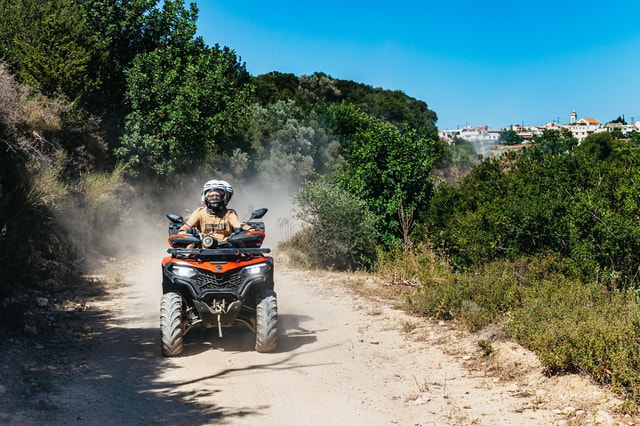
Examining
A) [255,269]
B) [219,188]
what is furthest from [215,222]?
[255,269]

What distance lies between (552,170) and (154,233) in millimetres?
16866

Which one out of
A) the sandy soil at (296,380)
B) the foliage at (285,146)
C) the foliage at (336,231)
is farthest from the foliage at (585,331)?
the foliage at (285,146)

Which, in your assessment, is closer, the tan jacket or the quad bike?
the quad bike

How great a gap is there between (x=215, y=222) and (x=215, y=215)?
0.14m

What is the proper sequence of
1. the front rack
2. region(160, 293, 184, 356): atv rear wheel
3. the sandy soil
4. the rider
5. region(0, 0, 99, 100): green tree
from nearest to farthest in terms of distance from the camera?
the sandy soil → region(160, 293, 184, 356): atv rear wheel → the front rack → the rider → region(0, 0, 99, 100): green tree

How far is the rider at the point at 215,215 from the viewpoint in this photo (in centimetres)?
921

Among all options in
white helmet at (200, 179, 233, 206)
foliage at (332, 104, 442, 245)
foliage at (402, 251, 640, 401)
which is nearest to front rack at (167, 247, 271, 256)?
white helmet at (200, 179, 233, 206)

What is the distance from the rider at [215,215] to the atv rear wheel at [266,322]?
4.33 feet

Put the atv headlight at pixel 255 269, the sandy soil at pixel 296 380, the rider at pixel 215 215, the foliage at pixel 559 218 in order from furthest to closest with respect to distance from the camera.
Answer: the foliage at pixel 559 218 < the rider at pixel 215 215 < the atv headlight at pixel 255 269 < the sandy soil at pixel 296 380

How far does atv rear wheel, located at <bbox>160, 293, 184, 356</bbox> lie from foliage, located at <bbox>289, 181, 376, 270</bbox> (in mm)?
9099

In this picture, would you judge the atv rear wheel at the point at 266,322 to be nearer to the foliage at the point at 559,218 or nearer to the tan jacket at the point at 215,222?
the tan jacket at the point at 215,222

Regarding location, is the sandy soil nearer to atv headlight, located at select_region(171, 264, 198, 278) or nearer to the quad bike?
the quad bike

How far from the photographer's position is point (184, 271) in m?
8.21

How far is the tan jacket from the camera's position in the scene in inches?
363
